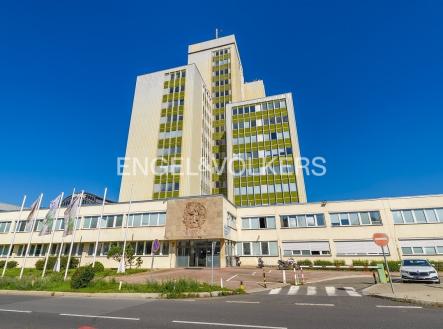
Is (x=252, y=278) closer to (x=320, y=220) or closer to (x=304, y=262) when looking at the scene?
(x=304, y=262)

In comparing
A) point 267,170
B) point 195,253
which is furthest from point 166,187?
point 267,170

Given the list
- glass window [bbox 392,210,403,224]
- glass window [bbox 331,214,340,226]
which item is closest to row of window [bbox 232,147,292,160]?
glass window [bbox 331,214,340,226]

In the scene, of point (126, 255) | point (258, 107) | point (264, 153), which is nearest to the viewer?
point (126, 255)

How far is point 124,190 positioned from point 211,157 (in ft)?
73.5

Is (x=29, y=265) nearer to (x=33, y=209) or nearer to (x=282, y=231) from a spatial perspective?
(x=33, y=209)

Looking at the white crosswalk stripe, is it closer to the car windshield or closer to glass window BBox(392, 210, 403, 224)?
the car windshield

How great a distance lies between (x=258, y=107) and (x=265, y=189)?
19214 mm

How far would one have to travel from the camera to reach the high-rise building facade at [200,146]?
5103 centimetres

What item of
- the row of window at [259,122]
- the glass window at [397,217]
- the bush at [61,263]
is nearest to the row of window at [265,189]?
the row of window at [259,122]

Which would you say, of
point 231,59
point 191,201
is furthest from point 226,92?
point 191,201

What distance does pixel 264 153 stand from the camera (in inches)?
2158

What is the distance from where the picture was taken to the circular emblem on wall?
3222cm

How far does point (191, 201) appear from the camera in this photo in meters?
33.7

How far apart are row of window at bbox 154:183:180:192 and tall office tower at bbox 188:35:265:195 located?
14770mm
